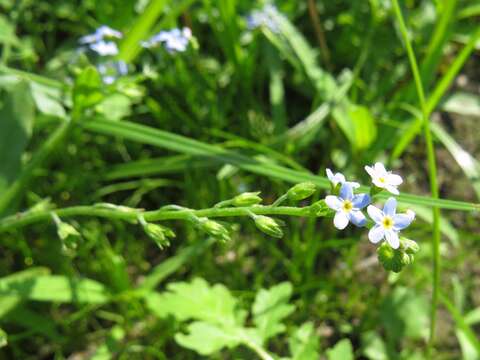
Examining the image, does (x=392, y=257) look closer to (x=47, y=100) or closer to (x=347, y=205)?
(x=347, y=205)

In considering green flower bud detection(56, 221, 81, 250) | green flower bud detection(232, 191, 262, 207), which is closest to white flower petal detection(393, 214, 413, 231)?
green flower bud detection(232, 191, 262, 207)

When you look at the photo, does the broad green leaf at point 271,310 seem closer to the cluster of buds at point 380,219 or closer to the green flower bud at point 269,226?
the green flower bud at point 269,226

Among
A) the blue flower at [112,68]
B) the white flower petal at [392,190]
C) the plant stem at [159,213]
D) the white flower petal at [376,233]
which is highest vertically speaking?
the white flower petal at [392,190]

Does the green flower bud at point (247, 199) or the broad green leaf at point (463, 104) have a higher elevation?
the broad green leaf at point (463, 104)

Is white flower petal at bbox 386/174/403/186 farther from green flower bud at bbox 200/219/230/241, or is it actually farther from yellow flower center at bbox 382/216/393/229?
green flower bud at bbox 200/219/230/241

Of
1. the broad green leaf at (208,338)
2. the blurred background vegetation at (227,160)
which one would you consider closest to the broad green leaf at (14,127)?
the blurred background vegetation at (227,160)

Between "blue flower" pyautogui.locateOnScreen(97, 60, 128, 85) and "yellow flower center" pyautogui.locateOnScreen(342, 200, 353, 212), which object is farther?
"blue flower" pyautogui.locateOnScreen(97, 60, 128, 85)

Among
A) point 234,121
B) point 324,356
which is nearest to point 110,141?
point 234,121
